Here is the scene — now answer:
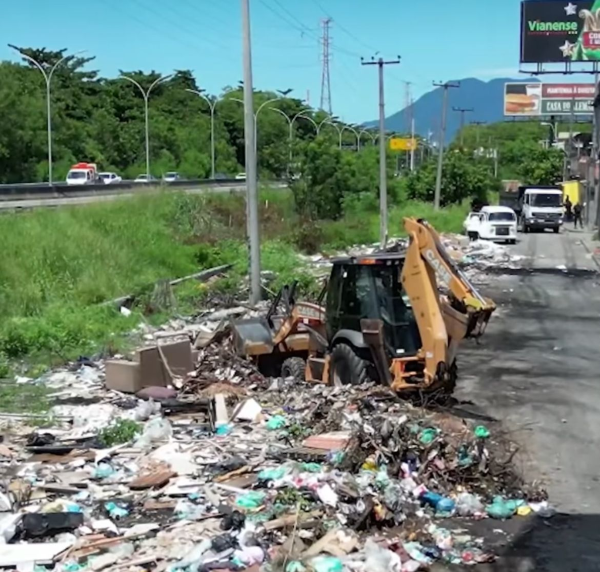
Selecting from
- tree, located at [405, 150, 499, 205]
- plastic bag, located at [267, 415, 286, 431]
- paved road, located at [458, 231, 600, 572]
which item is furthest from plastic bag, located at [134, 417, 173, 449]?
tree, located at [405, 150, 499, 205]

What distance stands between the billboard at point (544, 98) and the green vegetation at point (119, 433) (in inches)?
4336

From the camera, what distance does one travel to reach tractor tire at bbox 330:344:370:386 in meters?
12.8

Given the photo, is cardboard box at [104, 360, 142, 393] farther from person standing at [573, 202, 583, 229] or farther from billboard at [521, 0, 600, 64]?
billboard at [521, 0, 600, 64]

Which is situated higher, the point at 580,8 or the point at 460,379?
the point at 580,8

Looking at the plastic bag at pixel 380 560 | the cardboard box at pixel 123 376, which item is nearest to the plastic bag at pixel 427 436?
the plastic bag at pixel 380 560

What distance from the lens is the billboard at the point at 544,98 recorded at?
118 meters

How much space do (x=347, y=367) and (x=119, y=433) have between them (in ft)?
10.4

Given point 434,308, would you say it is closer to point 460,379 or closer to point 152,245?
point 460,379

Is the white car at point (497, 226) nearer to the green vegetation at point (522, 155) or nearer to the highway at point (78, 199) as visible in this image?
the highway at point (78, 199)

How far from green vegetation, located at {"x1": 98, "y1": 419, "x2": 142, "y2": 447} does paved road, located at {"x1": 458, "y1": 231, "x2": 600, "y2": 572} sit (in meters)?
4.38

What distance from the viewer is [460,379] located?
53.3 feet

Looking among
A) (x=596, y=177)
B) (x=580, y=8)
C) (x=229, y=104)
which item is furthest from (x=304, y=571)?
(x=229, y=104)

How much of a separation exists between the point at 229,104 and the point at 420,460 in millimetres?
106074

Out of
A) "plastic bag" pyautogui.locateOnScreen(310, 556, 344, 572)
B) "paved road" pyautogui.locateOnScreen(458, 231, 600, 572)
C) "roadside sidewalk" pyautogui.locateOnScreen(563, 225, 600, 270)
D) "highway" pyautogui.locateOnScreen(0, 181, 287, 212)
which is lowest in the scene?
"roadside sidewalk" pyautogui.locateOnScreen(563, 225, 600, 270)
